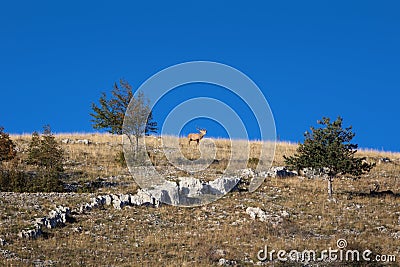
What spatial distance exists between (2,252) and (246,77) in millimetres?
22160

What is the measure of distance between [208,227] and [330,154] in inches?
509

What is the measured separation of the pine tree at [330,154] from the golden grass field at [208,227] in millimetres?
1545

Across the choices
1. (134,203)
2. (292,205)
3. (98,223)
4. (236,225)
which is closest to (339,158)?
(292,205)

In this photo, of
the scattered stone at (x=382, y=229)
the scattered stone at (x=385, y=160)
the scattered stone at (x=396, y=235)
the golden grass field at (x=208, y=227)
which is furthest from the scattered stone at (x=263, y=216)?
the scattered stone at (x=385, y=160)

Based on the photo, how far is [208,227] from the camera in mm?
31750

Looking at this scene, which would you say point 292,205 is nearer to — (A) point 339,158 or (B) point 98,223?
(A) point 339,158

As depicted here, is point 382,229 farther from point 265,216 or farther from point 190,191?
point 190,191

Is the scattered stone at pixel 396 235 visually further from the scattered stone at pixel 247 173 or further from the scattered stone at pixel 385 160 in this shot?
the scattered stone at pixel 385 160

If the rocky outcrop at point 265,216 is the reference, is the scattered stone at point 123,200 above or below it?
above

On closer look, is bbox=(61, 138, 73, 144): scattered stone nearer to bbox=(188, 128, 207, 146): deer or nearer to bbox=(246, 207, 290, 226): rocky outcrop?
bbox=(188, 128, 207, 146): deer

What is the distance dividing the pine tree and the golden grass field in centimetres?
154

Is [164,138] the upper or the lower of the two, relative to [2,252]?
upper

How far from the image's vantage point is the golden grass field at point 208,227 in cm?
2620

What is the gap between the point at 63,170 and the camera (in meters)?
43.2
